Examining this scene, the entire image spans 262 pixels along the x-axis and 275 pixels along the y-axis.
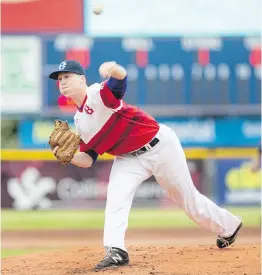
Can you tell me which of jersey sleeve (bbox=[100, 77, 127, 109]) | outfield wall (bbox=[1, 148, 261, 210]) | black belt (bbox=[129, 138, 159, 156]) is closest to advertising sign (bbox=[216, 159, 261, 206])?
outfield wall (bbox=[1, 148, 261, 210])

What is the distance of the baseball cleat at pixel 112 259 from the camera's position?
179 inches

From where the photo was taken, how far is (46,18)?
41.9 feet

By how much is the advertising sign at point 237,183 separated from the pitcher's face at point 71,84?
8.21 metres

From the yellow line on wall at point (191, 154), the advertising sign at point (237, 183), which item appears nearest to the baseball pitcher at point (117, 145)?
the yellow line on wall at point (191, 154)

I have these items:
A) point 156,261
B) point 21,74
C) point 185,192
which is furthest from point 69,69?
point 21,74

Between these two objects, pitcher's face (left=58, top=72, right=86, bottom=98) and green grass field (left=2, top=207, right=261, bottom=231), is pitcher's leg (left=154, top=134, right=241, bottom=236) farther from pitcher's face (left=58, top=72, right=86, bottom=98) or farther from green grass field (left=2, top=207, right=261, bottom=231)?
green grass field (left=2, top=207, right=261, bottom=231)

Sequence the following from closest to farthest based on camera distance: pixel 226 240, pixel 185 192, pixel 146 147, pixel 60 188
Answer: pixel 146 147 < pixel 185 192 < pixel 226 240 < pixel 60 188

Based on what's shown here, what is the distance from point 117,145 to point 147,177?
12.0 inches

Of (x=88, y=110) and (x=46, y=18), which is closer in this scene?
(x=88, y=110)

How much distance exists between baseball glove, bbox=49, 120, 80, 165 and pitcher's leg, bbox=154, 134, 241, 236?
545 millimetres

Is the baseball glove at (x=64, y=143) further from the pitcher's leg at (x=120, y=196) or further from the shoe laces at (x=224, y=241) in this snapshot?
the shoe laces at (x=224, y=241)

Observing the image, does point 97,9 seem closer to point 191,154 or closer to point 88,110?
point 88,110

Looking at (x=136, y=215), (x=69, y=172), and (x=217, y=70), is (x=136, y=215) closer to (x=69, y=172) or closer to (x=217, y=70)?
(x=69, y=172)

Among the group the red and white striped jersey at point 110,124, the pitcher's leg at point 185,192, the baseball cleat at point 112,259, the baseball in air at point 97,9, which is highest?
the baseball in air at point 97,9
